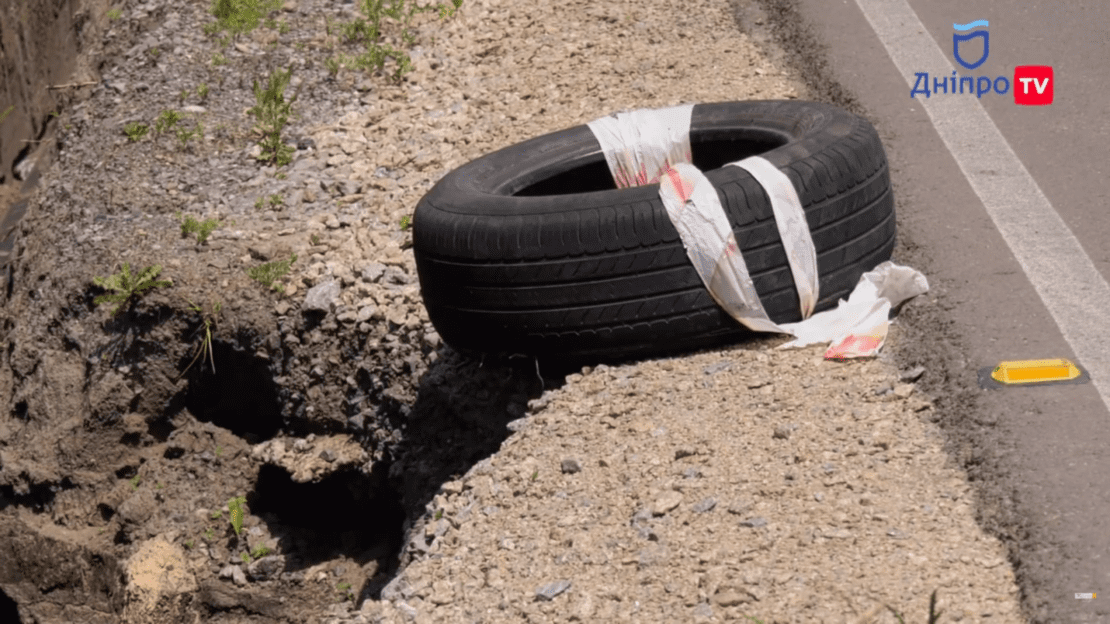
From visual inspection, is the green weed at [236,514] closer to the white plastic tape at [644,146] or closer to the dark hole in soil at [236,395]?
the dark hole in soil at [236,395]

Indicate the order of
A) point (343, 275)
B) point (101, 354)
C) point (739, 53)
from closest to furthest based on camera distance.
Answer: point (343, 275), point (101, 354), point (739, 53)

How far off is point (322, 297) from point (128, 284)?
1059 mm

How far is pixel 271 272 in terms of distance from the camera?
6168 mm

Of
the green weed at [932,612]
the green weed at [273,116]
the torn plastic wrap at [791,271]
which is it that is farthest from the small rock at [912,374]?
the green weed at [273,116]

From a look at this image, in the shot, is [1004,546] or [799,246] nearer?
[1004,546]

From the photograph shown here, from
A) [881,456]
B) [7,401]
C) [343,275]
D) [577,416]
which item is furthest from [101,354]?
[881,456]

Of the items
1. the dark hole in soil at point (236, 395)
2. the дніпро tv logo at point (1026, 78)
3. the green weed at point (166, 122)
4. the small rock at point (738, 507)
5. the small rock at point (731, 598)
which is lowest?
the dark hole in soil at point (236, 395)

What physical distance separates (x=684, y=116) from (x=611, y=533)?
2.27 metres

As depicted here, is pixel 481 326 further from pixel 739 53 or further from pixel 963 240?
pixel 739 53

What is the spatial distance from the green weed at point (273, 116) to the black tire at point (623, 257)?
7.82 feet

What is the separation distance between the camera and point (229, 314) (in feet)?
20.3

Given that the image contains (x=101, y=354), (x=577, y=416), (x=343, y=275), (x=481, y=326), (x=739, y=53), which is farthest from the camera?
(x=739, y=53)

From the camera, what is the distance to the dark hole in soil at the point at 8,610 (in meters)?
6.21

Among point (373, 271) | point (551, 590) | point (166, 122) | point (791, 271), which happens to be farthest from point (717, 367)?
point (166, 122)
